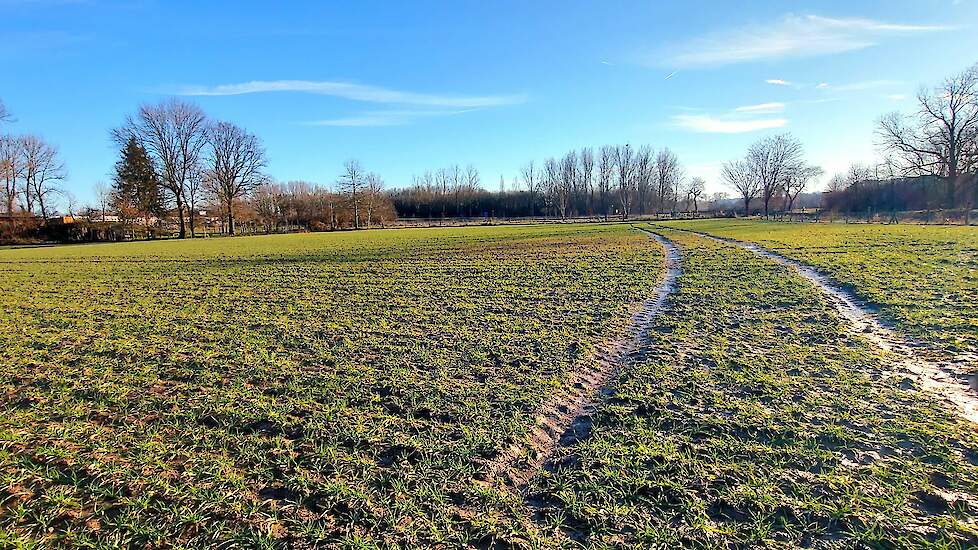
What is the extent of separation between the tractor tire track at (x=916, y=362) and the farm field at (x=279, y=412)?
357 cm

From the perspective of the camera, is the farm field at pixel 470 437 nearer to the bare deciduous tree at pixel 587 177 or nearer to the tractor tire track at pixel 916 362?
the tractor tire track at pixel 916 362

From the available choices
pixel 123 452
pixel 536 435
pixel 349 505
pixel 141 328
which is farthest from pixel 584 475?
pixel 141 328

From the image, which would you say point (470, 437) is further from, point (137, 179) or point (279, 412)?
point (137, 179)

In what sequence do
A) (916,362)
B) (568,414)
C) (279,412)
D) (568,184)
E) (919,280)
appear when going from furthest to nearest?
(568,184), (919,280), (916,362), (279,412), (568,414)

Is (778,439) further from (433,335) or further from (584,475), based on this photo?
(433,335)

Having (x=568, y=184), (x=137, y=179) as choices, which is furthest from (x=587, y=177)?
(x=137, y=179)

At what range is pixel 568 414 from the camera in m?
4.47

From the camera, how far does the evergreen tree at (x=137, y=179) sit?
52.3m

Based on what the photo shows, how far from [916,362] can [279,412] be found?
7.44 m

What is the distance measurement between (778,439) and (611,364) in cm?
228

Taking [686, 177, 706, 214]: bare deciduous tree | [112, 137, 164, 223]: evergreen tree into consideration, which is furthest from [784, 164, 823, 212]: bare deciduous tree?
[112, 137, 164, 223]: evergreen tree

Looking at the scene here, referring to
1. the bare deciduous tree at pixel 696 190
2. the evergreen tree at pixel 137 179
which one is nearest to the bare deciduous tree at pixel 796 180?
the bare deciduous tree at pixel 696 190

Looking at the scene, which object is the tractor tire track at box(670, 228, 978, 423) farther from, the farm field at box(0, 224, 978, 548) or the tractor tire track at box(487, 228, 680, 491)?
the tractor tire track at box(487, 228, 680, 491)

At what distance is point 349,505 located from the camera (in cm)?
310
